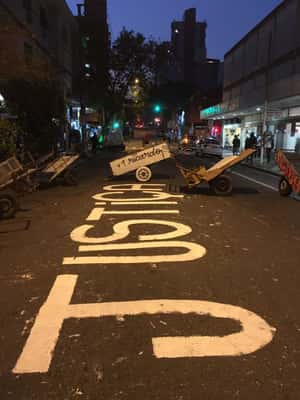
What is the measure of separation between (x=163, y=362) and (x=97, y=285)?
5.98 ft

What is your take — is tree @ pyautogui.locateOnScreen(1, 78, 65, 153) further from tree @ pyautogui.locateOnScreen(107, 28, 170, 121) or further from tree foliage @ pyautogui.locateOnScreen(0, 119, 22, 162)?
tree @ pyautogui.locateOnScreen(107, 28, 170, 121)

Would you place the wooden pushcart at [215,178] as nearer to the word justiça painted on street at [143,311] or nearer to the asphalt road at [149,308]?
the asphalt road at [149,308]

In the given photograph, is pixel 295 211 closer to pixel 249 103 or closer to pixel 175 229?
pixel 175 229

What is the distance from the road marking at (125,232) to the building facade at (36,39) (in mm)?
11314

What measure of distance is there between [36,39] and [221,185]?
1909 cm

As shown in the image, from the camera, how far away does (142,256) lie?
19.9ft

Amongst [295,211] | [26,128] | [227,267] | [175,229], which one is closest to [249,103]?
[26,128]

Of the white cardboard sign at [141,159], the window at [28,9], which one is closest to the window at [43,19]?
the window at [28,9]

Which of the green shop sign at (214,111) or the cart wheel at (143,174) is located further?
the green shop sign at (214,111)

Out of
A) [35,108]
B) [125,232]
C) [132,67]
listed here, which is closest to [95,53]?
[132,67]

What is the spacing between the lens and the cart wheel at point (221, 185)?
12.3 meters

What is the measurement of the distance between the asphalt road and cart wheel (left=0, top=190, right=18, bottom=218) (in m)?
0.37

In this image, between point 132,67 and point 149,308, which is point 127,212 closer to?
point 149,308

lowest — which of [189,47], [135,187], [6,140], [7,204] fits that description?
[135,187]
